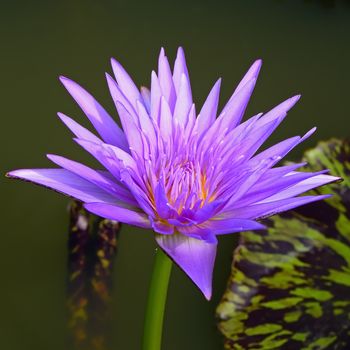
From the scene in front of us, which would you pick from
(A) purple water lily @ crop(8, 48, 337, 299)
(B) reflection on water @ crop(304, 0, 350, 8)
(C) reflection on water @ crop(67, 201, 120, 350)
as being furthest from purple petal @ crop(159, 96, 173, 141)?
(B) reflection on water @ crop(304, 0, 350, 8)

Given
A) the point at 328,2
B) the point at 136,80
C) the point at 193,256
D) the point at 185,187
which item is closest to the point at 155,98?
the point at 185,187

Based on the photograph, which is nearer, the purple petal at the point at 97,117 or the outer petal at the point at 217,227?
the outer petal at the point at 217,227

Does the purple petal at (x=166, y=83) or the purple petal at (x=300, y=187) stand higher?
the purple petal at (x=166, y=83)

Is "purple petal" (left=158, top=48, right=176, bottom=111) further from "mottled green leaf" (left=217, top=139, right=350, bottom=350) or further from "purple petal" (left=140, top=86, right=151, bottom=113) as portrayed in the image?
"mottled green leaf" (left=217, top=139, right=350, bottom=350)

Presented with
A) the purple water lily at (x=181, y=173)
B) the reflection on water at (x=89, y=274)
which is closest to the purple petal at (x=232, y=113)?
the purple water lily at (x=181, y=173)

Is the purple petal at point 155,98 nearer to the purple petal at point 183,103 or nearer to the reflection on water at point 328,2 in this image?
the purple petal at point 183,103

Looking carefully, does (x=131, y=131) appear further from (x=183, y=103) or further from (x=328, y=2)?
(x=328, y=2)

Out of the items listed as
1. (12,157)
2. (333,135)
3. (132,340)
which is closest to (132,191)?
(132,340)

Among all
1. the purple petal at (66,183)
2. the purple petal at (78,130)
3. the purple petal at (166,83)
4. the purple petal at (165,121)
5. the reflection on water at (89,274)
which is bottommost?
the reflection on water at (89,274)
